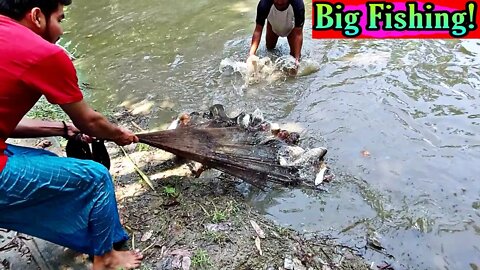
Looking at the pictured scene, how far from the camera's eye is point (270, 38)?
657 centimetres

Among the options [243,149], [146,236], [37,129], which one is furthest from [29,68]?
[243,149]

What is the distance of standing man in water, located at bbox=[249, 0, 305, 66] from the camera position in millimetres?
5926

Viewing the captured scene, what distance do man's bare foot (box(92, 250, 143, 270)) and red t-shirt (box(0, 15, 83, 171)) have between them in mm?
1141

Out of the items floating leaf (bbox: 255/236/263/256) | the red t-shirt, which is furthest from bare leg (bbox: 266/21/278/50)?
the red t-shirt

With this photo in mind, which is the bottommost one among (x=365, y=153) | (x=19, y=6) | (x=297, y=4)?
(x=365, y=153)

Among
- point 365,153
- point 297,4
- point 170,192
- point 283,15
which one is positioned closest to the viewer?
point 170,192

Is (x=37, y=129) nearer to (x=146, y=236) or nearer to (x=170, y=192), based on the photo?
(x=146, y=236)

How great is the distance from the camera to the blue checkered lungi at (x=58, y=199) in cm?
250

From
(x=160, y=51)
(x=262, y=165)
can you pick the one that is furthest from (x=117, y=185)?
(x=160, y=51)

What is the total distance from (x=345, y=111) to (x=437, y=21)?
259 centimetres

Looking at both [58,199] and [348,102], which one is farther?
[348,102]

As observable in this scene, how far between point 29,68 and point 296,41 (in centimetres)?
438

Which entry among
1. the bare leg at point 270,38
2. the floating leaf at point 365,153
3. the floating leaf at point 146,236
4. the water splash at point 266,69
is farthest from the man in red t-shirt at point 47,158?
the bare leg at point 270,38

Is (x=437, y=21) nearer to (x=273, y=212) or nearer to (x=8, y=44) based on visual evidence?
(x=273, y=212)
